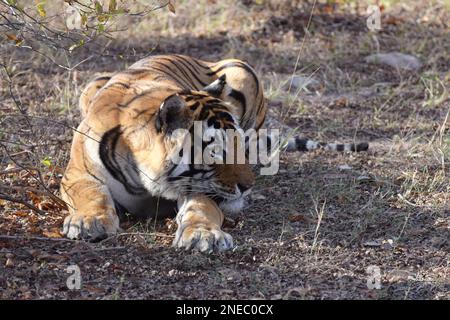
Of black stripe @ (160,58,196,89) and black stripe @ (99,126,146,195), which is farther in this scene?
black stripe @ (160,58,196,89)

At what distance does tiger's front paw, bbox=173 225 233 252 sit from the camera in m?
4.24

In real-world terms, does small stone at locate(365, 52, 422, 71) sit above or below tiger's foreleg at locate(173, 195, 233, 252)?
above

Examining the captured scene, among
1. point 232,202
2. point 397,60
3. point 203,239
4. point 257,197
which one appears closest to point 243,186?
point 232,202

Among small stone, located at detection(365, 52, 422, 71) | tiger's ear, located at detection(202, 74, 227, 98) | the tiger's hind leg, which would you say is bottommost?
tiger's ear, located at detection(202, 74, 227, 98)

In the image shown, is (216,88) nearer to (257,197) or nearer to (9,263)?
(257,197)

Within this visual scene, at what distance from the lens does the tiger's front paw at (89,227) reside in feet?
14.3

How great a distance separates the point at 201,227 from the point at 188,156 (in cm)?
37

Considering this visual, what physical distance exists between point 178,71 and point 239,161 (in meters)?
1.37

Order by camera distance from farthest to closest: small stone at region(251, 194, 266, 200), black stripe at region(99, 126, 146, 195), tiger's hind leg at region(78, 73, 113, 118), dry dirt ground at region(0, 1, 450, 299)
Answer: tiger's hind leg at region(78, 73, 113, 118) < small stone at region(251, 194, 266, 200) < black stripe at region(99, 126, 146, 195) < dry dirt ground at region(0, 1, 450, 299)

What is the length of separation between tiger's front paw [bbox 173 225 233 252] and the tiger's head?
28 cm

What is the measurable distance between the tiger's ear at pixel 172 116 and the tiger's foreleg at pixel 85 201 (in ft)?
1.61

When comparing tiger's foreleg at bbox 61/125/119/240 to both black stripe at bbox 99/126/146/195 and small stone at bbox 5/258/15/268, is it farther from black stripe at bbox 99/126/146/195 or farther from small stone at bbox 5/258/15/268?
small stone at bbox 5/258/15/268

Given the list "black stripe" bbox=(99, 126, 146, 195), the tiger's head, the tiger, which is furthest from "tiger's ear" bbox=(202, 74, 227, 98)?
"black stripe" bbox=(99, 126, 146, 195)

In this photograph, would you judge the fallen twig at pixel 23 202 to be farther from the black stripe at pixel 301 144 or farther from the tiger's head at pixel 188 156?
the black stripe at pixel 301 144
